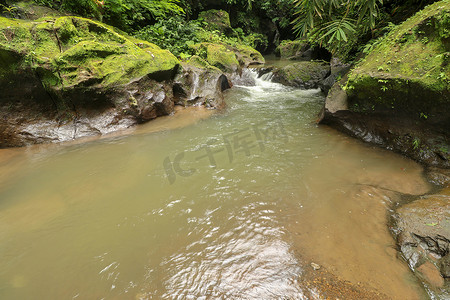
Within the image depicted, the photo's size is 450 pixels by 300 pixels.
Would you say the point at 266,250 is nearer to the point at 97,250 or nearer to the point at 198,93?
the point at 97,250

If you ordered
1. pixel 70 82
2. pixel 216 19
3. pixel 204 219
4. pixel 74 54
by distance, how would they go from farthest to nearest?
pixel 216 19 → pixel 74 54 → pixel 70 82 → pixel 204 219

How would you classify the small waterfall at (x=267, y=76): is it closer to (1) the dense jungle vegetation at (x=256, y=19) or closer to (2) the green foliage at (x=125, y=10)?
(1) the dense jungle vegetation at (x=256, y=19)

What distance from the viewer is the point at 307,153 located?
3.80 m

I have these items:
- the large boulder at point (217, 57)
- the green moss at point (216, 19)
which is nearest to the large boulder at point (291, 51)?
the green moss at point (216, 19)

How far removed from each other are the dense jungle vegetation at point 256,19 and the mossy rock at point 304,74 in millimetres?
879

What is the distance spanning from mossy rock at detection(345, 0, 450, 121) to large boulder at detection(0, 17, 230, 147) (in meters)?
4.74

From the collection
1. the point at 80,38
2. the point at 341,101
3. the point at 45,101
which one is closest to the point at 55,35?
the point at 80,38

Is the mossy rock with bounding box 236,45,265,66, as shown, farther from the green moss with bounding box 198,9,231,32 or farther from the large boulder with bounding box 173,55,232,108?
the large boulder with bounding box 173,55,232,108

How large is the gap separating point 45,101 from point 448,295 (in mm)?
6784

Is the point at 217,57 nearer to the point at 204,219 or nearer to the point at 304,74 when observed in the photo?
the point at 304,74

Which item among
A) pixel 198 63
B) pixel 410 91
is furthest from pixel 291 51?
pixel 410 91

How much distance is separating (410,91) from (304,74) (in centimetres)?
566

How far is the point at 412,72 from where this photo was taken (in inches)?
130

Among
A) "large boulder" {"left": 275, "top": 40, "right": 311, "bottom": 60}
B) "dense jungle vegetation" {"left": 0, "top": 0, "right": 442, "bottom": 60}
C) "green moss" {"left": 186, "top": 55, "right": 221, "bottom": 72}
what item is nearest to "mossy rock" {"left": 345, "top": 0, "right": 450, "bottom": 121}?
"dense jungle vegetation" {"left": 0, "top": 0, "right": 442, "bottom": 60}
